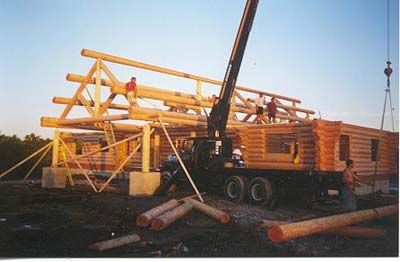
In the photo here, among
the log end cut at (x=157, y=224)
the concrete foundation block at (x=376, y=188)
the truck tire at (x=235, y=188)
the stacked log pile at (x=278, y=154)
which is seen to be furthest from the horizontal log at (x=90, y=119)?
the concrete foundation block at (x=376, y=188)

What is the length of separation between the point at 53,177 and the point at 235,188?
398 inches

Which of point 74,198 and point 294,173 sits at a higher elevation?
point 294,173

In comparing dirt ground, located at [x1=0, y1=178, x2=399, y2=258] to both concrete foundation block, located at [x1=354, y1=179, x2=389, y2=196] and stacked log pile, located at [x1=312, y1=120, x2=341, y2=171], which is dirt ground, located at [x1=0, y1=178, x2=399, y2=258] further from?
concrete foundation block, located at [x1=354, y1=179, x2=389, y2=196]

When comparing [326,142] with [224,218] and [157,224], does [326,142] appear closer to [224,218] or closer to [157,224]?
[224,218]

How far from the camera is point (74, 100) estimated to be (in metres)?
18.0

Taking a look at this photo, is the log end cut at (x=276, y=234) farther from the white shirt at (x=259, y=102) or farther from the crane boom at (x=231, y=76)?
the white shirt at (x=259, y=102)

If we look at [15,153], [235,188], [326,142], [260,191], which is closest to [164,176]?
[235,188]

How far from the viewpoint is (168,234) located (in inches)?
384

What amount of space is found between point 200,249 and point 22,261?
3.88 m

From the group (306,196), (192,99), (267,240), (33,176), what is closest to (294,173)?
(306,196)

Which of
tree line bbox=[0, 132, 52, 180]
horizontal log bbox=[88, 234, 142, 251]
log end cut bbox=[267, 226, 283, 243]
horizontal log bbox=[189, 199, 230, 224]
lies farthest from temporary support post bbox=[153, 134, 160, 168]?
log end cut bbox=[267, 226, 283, 243]

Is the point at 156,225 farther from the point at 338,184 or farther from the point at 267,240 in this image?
the point at 338,184

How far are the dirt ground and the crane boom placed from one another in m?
3.49

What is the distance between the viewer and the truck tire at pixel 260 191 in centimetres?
1327
